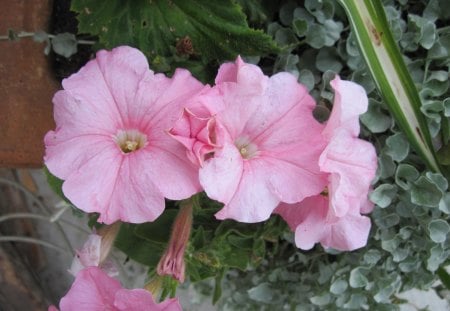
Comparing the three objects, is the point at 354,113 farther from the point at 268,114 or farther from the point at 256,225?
the point at 256,225

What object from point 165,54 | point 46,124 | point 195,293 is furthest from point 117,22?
point 195,293

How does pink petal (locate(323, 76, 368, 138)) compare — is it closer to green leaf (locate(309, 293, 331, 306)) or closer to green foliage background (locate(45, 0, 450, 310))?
green foliage background (locate(45, 0, 450, 310))

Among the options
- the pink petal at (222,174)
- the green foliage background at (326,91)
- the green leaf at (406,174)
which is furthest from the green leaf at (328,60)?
Answer: the pink petal at (222,174)

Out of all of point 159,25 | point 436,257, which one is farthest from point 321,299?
point 159,25

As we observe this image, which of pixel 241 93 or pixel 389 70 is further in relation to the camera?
pixel 389 70

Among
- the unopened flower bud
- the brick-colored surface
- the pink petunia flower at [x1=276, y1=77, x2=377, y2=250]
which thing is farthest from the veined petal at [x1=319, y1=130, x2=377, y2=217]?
the brick-colored surface

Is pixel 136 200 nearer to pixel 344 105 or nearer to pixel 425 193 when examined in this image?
pixel 344 105
